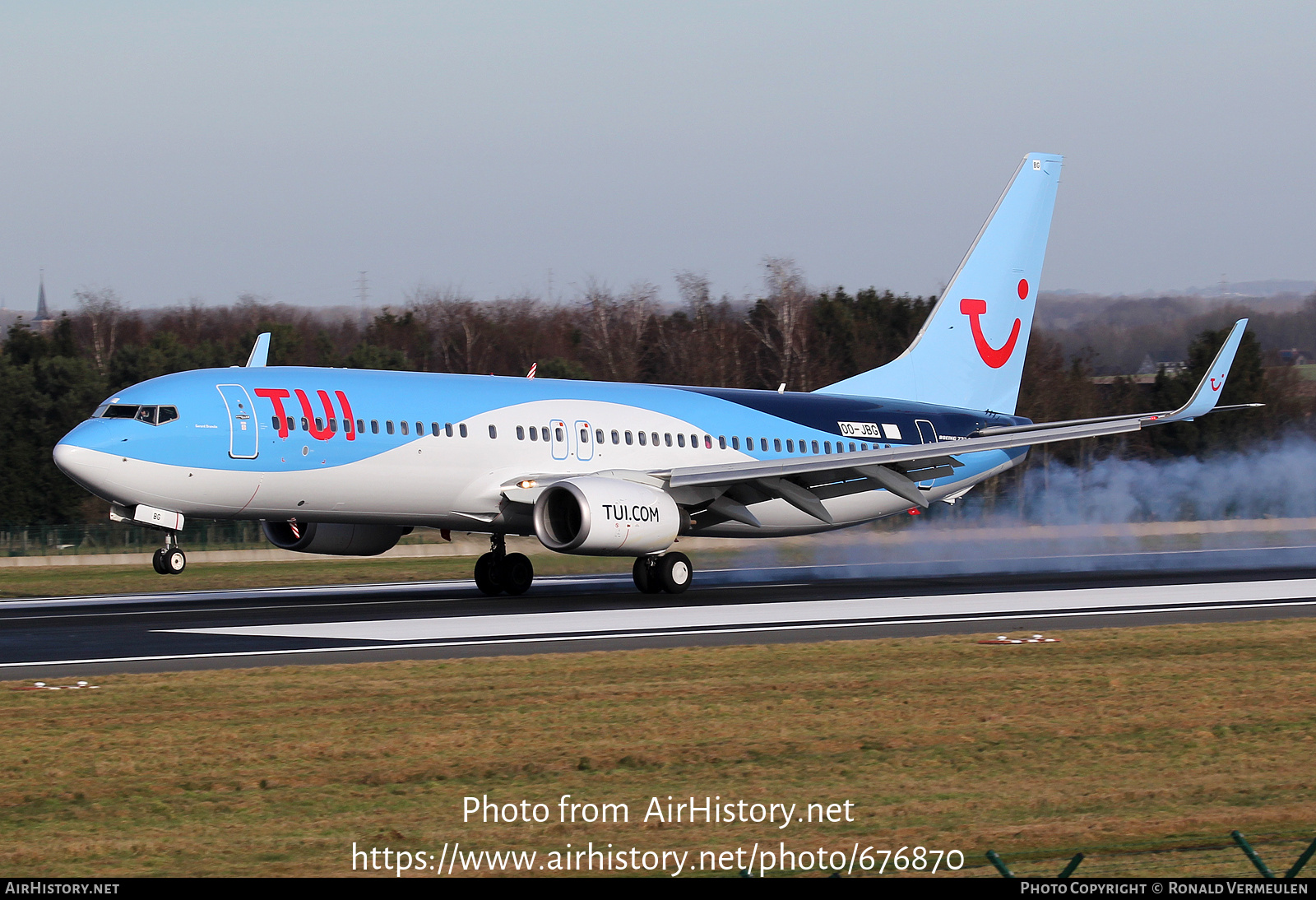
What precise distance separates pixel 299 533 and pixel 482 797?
751 inches

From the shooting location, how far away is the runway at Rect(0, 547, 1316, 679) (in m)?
19.3

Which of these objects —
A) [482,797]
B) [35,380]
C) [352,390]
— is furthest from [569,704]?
[35,380]

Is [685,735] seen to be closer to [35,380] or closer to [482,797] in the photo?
[482,797]

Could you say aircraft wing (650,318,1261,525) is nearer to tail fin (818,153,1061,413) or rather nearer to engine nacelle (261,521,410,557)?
tail fin (818,153,1061,413)

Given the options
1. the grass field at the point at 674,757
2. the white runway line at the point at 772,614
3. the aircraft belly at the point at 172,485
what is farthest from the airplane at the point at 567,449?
the grass field at the point at 674,757

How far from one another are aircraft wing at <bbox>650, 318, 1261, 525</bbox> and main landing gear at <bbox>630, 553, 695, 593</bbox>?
1292mm

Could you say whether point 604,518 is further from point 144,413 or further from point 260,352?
point 260,352

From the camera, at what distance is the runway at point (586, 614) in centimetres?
1933

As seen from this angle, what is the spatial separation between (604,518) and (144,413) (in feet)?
26.0

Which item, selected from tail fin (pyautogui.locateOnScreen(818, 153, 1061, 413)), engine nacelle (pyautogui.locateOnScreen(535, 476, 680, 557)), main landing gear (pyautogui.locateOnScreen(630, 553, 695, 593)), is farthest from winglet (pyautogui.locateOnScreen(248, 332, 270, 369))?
tail fin (pyautogui.locateOnScreen(818, 153, 1061, 413))

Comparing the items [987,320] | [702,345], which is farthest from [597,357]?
[987,320]

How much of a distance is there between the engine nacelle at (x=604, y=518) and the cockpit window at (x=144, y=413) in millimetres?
6515

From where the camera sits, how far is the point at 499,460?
2764 cm

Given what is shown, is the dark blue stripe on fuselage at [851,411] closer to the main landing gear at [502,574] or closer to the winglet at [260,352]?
the main landing gear at [502,574]
